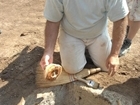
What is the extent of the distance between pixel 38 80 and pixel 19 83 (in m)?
0.13

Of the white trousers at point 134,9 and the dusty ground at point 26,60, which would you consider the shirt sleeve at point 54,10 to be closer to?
the dusty ground at point 26,60

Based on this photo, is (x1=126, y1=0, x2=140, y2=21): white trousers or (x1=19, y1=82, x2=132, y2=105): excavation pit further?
(x1=126, y1=0, x2=140, y2=21): white trousers

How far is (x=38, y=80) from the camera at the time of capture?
6.83ft

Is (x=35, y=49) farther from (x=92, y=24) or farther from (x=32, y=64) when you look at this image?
(x=92, y=24)

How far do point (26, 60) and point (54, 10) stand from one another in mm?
529

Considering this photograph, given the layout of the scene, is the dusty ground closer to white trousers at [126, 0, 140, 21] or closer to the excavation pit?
the excavation pit

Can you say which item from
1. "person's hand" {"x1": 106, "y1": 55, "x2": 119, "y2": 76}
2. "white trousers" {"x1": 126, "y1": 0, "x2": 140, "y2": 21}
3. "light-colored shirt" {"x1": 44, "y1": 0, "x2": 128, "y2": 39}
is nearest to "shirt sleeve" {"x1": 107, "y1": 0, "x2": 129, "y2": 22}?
"light-colored shirt" {"x1": 44, "y1": 0, "x2": 128, "y2": 39}

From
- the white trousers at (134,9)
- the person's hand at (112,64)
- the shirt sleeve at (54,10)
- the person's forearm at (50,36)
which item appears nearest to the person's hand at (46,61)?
the person's forearm at (50,36)

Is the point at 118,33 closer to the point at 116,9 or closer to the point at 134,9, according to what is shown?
the point at 116,9

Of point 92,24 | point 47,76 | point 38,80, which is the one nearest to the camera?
point 47,76

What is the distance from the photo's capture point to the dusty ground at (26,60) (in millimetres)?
2035

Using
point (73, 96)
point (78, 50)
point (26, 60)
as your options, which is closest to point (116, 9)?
point (78, 50)

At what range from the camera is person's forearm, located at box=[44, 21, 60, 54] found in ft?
6.14

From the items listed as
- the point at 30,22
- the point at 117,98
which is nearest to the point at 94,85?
the point at 117,98
